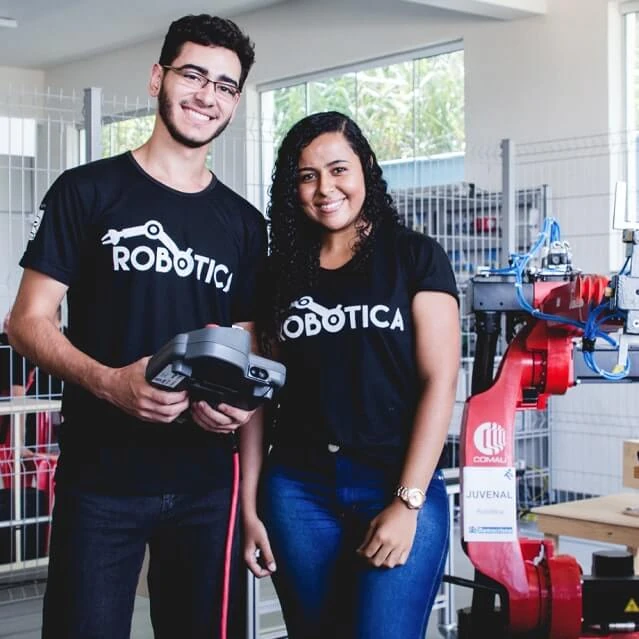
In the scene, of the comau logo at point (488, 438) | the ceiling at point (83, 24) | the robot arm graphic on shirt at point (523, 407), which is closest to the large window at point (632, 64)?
the ceiling at point (83, 24)

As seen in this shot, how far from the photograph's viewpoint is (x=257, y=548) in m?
2.05

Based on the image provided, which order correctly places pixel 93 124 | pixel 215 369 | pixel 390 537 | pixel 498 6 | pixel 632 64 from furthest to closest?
pixel 498 6 < pixel 632 64 < pixel 93 124 < pixel 390 537 < pixel 215 369

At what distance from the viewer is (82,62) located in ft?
37.6

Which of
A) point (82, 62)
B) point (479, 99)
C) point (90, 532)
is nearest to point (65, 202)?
point (90, 532)

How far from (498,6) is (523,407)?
4.91 metres

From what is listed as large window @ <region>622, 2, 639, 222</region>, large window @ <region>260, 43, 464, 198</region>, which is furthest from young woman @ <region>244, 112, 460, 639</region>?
large window @ <region>260, 43, 464, 198</region>

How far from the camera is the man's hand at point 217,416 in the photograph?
1.74m

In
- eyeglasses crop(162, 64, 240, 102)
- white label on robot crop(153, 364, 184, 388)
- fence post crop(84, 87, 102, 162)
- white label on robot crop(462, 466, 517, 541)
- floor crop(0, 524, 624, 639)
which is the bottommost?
floor crop(0, 524, 624, 639)

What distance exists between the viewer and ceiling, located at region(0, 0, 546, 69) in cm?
930

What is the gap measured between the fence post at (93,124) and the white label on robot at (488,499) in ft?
6.60

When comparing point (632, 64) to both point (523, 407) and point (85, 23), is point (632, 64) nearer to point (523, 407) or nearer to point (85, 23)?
point (523, 407)

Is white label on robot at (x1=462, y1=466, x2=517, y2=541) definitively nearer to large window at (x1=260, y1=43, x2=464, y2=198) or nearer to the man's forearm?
the man's forearm

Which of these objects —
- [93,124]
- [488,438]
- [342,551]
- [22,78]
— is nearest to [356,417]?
[342,551]

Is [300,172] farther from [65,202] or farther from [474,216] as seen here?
[474,216]
